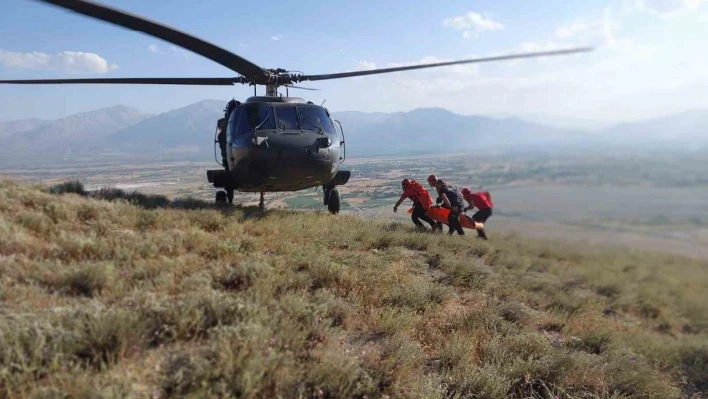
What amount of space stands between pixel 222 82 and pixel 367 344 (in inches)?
283

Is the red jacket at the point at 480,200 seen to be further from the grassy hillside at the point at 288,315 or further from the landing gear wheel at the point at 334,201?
the landing gear wheel at the point at 334,201

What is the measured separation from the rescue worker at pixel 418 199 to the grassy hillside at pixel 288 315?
9.14 ft

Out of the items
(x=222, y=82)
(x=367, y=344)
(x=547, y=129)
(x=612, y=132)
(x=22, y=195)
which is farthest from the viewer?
(x=547, y=129)

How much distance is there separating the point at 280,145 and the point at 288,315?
190 inches

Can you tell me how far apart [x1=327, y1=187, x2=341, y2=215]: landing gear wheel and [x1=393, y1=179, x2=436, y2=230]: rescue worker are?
1.49 m

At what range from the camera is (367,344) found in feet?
11.9

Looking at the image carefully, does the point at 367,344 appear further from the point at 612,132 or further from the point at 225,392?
the point at 612,132

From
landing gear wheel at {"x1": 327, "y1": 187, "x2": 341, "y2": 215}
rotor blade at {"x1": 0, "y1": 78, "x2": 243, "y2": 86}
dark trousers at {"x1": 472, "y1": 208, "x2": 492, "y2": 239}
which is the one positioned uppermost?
rotor blade at {"x1": 0, "y1": 78, "x2": 243, "y2": 86}

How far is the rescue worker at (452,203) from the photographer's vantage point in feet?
31.6

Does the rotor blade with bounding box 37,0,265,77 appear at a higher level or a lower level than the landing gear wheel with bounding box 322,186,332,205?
higher

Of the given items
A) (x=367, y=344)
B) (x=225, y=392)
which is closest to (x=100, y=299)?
(x=225, y=392)

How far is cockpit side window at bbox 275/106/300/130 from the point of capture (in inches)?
325

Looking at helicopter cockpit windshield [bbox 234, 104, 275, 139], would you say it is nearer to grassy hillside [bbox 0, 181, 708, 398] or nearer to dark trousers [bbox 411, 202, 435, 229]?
grassy hillside [bbox 0, 181, 708, 398]

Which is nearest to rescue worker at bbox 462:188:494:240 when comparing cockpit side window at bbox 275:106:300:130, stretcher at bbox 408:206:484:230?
stretcher at bbox 408:206:484:230
